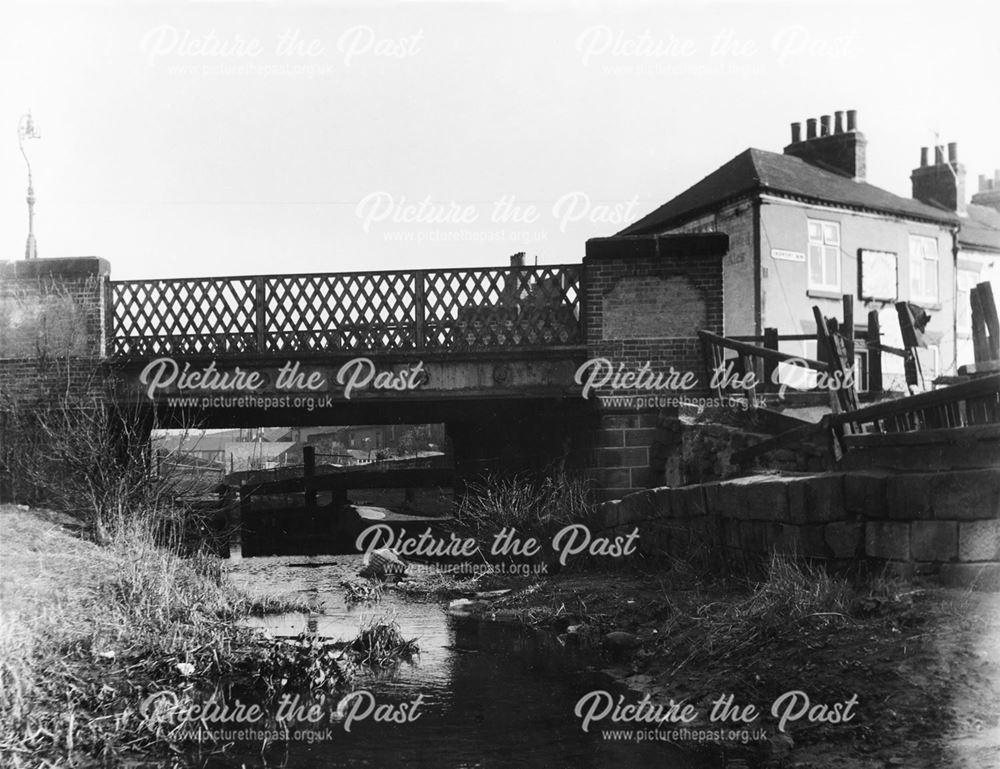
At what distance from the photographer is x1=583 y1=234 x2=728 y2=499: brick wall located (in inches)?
514

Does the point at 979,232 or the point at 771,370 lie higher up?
the point at 979,232

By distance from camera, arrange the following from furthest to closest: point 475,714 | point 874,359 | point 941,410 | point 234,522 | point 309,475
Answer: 1. point 309,475
2. point 234,522
3. point 874,359
4. point 941,410
5. point 475,714

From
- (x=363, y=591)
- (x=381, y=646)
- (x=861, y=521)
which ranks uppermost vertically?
(x=861, y=521)

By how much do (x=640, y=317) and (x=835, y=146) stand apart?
17.6m

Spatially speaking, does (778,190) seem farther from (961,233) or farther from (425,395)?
(425,395)

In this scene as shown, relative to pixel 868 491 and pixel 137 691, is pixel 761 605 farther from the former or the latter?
pixel 137 691

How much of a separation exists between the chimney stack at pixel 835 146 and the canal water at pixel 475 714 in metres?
22.0

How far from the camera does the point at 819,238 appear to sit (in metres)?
25.1

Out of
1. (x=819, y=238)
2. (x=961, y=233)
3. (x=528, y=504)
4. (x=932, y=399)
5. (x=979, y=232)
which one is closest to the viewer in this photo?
(x=932, y=399)

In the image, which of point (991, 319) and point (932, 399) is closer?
point (932, 399)

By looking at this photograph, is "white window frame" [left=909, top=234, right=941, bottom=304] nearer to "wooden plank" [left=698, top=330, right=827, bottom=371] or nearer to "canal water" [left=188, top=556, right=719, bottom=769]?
"wooden plank" [left=698, top=330, right=827, bottom=371]

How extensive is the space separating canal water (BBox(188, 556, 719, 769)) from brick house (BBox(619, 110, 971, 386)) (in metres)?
16.6

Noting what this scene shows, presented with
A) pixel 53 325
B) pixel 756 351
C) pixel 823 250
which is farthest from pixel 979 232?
pixel 53 325

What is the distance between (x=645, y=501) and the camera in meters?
10.9
